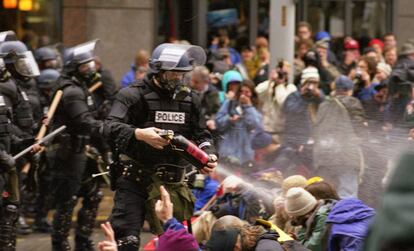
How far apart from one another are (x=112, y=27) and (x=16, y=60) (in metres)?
7.87

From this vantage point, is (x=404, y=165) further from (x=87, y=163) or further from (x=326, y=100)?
(x=326, y=100)

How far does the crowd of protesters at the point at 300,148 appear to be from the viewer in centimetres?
562

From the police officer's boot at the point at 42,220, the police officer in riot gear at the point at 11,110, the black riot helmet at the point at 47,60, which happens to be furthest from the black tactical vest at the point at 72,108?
the black riot helmet at the point at 47,60

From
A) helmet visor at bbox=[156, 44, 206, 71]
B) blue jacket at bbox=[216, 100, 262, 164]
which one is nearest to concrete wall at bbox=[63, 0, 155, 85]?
blue jacket at bbox=[216, 100, 262, 164]

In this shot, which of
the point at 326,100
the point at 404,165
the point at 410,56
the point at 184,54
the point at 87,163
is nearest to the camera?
the point at 404,165

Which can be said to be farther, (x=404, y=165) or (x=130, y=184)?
(x=130, y=184)

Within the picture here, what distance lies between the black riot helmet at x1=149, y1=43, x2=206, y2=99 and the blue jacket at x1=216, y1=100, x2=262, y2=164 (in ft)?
10.9

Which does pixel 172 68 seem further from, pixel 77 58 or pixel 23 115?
pixel 77 58

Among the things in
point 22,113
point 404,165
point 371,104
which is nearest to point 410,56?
point 371,104

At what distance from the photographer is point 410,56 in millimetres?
12008

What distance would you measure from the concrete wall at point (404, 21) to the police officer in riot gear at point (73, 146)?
9954 millimetres

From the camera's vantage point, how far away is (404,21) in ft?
59.0

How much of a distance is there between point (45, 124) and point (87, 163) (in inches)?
20.9

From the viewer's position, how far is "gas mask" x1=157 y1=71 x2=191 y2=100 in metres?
6.51
